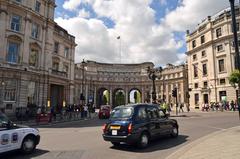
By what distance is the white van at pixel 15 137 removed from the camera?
329 inches

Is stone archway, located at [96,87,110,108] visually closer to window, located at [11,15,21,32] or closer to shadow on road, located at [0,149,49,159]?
window, located at [11,15,21,32]

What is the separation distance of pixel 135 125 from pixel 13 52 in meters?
23.8

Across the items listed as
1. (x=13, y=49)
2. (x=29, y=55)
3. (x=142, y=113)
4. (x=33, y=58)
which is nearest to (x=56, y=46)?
(x=33, y=58)

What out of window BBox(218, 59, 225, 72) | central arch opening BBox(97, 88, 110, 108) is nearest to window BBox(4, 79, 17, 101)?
window BBox(218, 59, 225, 72)

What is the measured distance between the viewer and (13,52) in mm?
28531

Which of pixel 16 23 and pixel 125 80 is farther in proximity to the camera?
pixel 125 80

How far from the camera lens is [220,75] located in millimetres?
47406

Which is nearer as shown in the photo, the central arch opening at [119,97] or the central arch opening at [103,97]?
the central arch opening at [103,97]

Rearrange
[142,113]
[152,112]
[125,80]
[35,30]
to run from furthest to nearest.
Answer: [125,80]
[35,30]
[152,112]
[142,113]

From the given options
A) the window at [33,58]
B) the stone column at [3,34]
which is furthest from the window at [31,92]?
the stone column at [3,34]

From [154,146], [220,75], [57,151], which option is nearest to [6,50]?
[57,151]

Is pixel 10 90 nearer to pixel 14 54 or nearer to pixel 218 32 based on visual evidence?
pixel 14 54

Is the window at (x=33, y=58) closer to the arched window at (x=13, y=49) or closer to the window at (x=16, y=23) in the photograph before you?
the arched window at (x=13, y=49)

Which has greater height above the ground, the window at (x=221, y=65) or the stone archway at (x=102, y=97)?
the window at (x=221, y=65)
